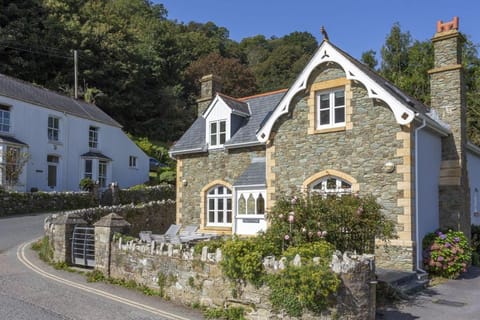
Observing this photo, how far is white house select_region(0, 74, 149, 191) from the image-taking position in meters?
27.4

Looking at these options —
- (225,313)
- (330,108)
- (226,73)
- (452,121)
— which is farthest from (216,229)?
(226,73)

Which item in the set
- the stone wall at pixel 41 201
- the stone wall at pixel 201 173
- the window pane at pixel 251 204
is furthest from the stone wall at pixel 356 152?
the stone wall at pixel 41 201

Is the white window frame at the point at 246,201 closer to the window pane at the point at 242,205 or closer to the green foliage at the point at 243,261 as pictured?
the window pane at the point at 242,205

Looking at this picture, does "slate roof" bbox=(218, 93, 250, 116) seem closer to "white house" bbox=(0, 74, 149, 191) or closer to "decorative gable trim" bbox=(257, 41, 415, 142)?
"decorative gable trim" bbox=(257, 41, 415, 142)

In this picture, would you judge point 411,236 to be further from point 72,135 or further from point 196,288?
point 72,135

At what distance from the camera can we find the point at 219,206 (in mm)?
18562

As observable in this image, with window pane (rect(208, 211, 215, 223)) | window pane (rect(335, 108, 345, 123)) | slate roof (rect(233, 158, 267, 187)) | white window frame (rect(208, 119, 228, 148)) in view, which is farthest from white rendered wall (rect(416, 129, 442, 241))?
window pane (rect(208, 211, 215, 223))

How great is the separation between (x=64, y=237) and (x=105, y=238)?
6.93ft

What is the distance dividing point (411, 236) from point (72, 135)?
27.2m

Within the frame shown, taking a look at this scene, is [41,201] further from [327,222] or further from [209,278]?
[327,222]

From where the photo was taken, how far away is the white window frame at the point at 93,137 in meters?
34.1

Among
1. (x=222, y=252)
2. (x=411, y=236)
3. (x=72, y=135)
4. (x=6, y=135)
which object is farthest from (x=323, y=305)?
(x=72, y=135)

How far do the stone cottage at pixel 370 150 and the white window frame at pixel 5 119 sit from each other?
17.8 m

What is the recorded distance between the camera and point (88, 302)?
873 cm
